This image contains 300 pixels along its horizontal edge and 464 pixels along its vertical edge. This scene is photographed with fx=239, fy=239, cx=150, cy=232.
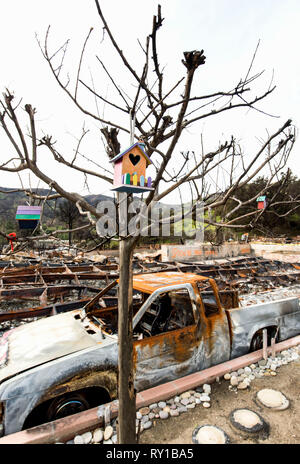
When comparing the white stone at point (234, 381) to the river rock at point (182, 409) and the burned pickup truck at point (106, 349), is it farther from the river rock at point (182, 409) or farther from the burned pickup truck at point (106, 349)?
the river rock at point (182, 409)

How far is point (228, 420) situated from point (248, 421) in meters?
0.20

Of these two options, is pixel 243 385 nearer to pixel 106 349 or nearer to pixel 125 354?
pixel 106 349

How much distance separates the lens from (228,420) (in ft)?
8.51

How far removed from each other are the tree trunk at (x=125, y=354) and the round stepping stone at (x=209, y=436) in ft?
3.06

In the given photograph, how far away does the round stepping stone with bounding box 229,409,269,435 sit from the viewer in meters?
2.44

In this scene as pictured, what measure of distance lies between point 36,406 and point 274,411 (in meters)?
2.56

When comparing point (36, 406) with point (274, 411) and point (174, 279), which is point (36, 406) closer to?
point (174, 279)

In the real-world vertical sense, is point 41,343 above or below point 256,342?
above

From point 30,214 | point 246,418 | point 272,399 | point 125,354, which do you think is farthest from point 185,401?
point 30,214

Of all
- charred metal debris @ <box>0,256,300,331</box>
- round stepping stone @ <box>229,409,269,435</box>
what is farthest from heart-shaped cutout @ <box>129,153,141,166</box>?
charred metal debris @ <box>0,256,300,331</box>

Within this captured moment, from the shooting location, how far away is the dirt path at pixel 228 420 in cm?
235

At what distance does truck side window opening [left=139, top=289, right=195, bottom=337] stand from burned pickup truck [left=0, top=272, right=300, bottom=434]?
2cm

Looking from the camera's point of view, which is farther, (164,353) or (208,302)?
(208,302)

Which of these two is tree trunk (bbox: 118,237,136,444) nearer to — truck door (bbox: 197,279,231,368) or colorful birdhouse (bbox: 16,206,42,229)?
colorful birdhouse (bbox: 16,206,42,229)
